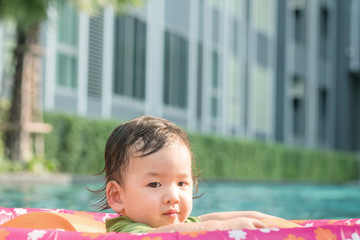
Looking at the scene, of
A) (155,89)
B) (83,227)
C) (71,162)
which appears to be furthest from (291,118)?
(83,227)

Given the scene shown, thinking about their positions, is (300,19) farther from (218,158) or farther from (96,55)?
(96,55)

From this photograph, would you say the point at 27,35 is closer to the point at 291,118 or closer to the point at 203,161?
the point at 203,161

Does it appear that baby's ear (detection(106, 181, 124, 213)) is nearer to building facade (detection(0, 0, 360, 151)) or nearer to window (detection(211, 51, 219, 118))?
building facade (detection(0, 0, 360, 151))

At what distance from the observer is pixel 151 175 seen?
95.7 inches

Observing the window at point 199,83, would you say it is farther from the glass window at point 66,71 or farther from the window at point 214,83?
the glass window at point 66,71

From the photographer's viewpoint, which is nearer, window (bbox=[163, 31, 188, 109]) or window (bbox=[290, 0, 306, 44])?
window (bbox=[163, 31, 188, 109])

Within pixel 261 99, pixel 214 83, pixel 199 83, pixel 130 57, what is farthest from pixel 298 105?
pixel 130 57

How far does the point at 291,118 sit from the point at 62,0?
15185 millimetres

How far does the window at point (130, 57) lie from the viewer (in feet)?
48.7

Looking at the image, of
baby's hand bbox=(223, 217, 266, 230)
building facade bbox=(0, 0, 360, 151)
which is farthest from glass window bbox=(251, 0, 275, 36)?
baby's hand bbox=(223, 217, 266, 230)

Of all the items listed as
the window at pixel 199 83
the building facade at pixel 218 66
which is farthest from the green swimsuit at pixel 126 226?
the window at pixel 199 83

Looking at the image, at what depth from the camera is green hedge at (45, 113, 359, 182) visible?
11648 millimetres

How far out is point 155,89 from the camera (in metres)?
16.2

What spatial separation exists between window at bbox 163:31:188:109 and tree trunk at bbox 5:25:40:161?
6.13 metres
